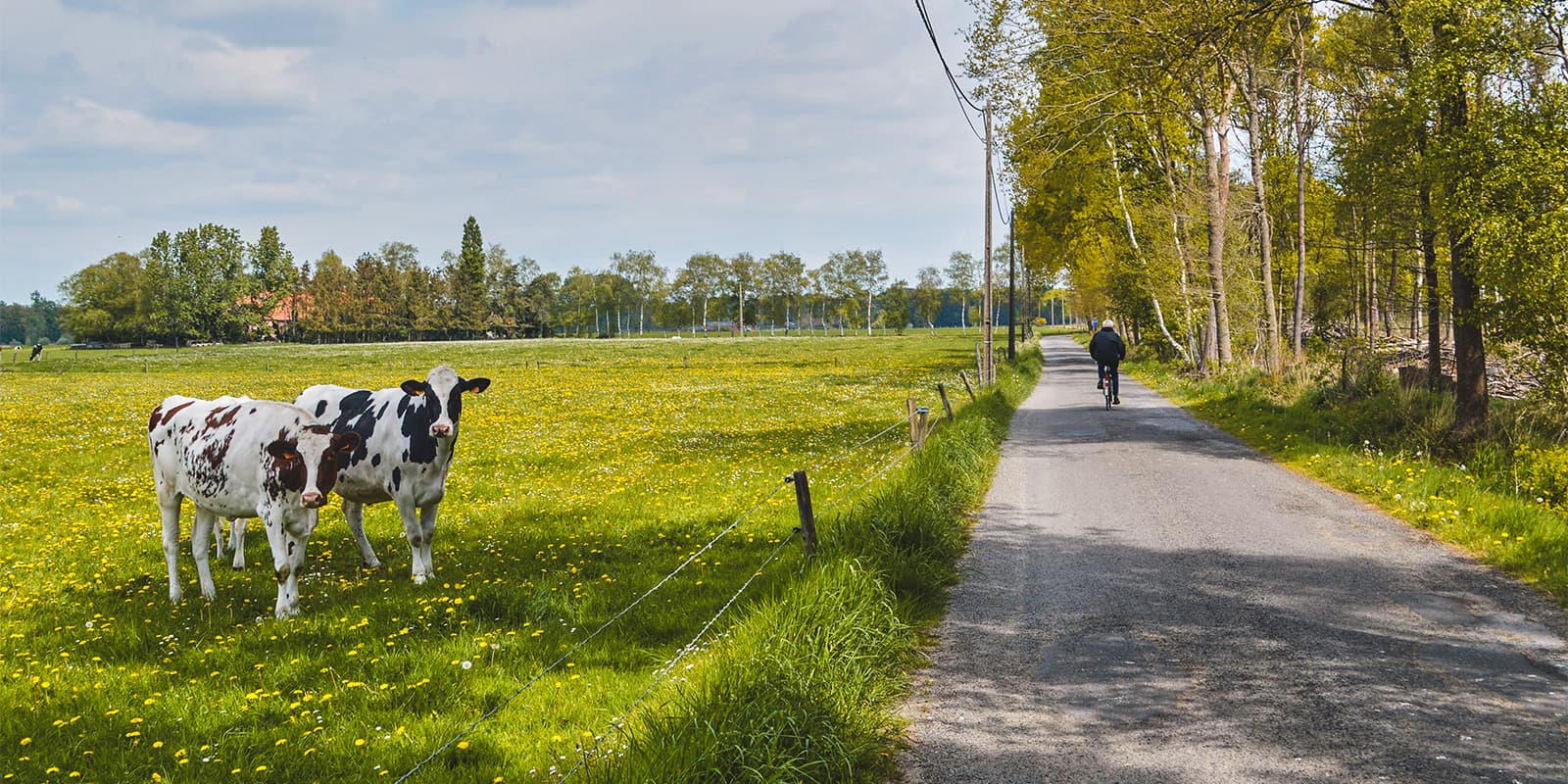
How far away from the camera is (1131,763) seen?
5.19 m

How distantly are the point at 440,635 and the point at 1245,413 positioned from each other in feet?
63.5

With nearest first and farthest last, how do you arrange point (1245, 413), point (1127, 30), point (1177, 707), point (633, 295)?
point (1177, 707) → point (1127, 30) → point (1245, 413) → point (633, 295)

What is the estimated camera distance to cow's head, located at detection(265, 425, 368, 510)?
8383mm

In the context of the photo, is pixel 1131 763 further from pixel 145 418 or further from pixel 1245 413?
pixel 145 418

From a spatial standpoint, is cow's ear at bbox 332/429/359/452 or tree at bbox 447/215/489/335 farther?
tree at bbox 447/215/489/335

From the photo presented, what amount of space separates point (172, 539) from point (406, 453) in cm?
221

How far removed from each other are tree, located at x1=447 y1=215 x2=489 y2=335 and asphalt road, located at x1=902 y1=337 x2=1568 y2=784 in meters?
143

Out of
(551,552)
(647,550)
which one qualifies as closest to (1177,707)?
(647,550)

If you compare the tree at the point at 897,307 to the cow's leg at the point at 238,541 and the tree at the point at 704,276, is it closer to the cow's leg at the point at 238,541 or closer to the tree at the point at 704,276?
the tree at the point at 704,276

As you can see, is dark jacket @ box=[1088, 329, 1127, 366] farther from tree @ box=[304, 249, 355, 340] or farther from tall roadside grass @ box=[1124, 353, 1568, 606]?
tree @ box=[304, 249, 355, 340]

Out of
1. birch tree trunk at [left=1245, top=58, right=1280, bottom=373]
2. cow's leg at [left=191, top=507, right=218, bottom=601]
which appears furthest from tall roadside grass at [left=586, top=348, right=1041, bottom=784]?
birch tree trunk at [left=1245, top=58, right=1280, bottom=373]

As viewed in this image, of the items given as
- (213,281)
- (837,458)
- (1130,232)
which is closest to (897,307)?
(213,281)

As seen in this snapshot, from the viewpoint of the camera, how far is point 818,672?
5.99 meters

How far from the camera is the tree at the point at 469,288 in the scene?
5714 inches
